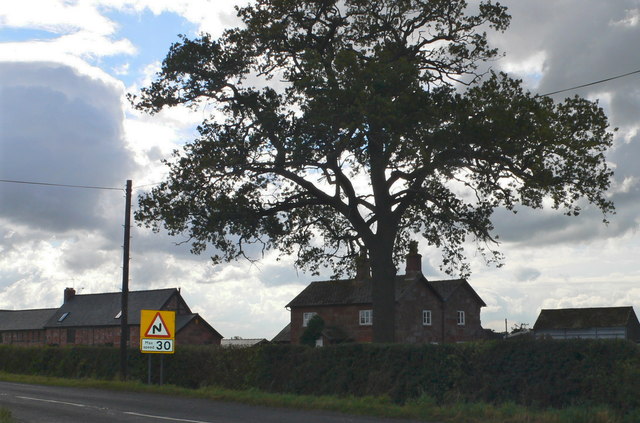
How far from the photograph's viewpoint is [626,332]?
74.9 metres

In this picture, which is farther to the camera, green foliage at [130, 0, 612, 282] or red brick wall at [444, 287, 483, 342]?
red brick wall at [444, 287, 483, 342]

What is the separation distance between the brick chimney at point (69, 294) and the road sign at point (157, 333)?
245ft

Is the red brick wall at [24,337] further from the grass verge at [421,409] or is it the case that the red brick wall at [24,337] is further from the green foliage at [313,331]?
the grass verge at [421,409]

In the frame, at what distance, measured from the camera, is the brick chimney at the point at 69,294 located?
97.0 meters

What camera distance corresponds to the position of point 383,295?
29.8 meters

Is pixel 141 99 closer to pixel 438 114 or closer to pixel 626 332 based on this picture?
pixel 438 114

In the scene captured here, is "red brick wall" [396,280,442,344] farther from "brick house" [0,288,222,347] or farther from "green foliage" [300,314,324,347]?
"brick house" [0,288,222,347]

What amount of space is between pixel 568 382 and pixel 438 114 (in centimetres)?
1067

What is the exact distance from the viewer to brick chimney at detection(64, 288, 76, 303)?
97.0m

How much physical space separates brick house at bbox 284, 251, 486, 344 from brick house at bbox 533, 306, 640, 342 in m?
12.1

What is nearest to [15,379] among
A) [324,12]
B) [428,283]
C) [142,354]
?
[142,354]

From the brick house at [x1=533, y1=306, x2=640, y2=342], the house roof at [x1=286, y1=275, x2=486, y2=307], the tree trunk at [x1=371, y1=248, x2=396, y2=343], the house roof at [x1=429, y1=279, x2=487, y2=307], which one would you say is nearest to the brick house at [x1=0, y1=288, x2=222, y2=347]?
the house roof at [x1=286, y1=275, x2=486, y2=307]

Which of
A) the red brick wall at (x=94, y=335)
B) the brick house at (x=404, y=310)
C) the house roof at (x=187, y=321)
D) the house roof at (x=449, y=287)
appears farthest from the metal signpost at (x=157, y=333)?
the red brick wall at (x=94, y=335)

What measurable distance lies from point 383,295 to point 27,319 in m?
81.4
